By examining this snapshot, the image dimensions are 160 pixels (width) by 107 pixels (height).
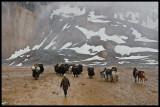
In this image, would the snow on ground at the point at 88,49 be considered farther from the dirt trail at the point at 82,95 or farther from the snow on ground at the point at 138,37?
the dirt trail at the point at 82,95

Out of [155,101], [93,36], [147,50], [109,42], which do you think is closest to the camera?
[155,101]

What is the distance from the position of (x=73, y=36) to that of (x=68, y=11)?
147 feet

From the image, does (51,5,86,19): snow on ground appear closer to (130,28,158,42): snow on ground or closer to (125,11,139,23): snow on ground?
(125,11,139,23): snow on ground

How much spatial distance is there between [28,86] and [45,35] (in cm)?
10734

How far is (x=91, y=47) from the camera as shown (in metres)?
106

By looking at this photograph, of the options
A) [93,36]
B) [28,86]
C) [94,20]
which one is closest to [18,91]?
[28,86]

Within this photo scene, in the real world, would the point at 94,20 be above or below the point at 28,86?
above

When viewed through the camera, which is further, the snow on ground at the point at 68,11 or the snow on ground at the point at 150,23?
the snow on ground at the point at 150,23

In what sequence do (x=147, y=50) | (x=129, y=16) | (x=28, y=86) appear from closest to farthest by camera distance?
1. (x=28, y=86)
2. (x=147, y=50)
3. (x=129, y=16)

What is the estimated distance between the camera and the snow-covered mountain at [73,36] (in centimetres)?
9400

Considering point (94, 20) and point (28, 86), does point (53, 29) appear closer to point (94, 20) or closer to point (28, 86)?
point (94, 20)

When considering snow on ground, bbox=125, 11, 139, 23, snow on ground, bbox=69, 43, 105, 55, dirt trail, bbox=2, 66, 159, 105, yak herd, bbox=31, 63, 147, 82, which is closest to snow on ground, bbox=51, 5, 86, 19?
snow on ground, bbox=125, 11, 139, 23

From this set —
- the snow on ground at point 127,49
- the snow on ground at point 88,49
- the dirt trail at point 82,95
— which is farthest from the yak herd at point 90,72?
the snow on ground at point 127,49

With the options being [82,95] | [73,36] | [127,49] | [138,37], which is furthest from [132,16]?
[82,95]
